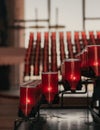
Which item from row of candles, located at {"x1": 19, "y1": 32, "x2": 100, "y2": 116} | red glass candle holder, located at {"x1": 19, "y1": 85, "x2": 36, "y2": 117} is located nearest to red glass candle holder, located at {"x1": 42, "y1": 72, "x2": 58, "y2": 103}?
row of candles, located at {"x1": 19, "y1": 32, "x2": 100, "y2": 116}

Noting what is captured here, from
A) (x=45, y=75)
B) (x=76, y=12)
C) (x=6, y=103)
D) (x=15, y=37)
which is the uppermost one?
(x=76, y=12)

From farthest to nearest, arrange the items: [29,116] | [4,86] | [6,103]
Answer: [4,86] → [6,103] → [29,116]

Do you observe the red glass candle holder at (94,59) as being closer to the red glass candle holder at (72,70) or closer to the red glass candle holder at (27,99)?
the red glass candle holder at (72,70)

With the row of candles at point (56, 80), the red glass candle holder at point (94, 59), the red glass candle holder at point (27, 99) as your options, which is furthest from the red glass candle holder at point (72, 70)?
the red glass candle holder at point (27, 99)

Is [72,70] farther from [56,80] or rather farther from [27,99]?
[27,99]

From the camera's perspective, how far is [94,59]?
6.96ft

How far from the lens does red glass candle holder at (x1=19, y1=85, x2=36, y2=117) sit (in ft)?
6.89

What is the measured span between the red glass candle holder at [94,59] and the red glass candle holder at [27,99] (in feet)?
1.17

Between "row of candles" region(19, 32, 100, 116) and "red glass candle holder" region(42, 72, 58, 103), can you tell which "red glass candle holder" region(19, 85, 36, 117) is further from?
"red glass candle holder" region(42, 72, 58, 103)

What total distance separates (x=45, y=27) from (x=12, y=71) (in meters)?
1.38

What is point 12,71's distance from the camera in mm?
8398

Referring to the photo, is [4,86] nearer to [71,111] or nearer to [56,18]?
[56,18]

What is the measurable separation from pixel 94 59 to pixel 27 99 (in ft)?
1.46

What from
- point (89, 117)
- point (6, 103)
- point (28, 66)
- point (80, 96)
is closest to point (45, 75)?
point (89, 117)
